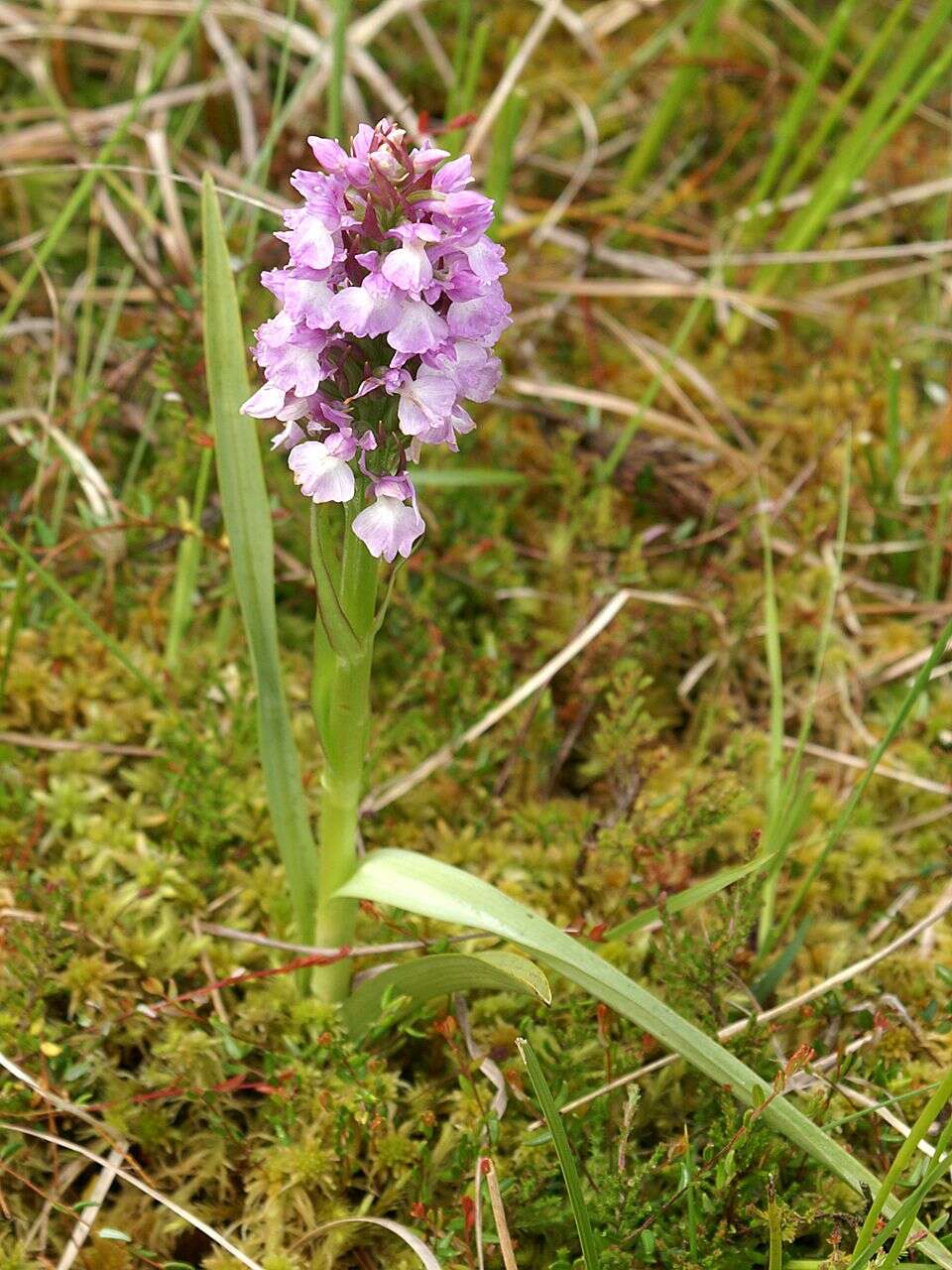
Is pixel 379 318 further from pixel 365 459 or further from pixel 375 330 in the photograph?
pixel 365 459

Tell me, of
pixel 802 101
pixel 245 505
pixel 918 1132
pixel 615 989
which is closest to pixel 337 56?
pixel 245 505

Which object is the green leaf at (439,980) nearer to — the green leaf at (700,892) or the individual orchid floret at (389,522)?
the green leaf at (700,892)

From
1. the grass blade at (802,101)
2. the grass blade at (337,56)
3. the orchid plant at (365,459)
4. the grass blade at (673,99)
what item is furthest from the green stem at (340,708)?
the grass blade at (673,99)

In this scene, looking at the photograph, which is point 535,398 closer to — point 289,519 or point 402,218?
point 289,519

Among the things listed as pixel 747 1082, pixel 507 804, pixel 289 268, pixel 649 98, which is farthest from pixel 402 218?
pixel 649 98

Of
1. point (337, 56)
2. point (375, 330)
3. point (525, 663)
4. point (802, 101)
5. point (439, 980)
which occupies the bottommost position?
point (525, 663)

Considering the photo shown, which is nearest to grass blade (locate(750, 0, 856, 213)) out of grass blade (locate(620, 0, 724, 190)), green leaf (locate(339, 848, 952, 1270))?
grass blade (locate(620, 0, 724, 190))

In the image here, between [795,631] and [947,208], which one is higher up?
[947,208]
